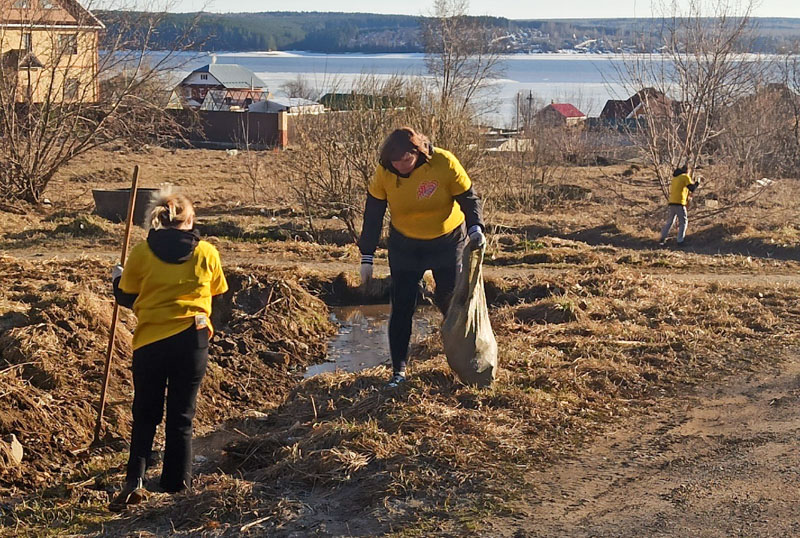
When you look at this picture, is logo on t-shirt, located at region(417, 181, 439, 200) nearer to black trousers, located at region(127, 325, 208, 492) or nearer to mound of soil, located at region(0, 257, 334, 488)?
black trousers, located at region(127, 325, 208, 492)

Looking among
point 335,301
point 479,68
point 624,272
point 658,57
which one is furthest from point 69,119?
point 479,68

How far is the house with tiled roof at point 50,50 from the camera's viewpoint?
17.5m

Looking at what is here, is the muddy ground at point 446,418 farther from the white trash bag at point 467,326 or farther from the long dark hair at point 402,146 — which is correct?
the long dark hair at point 402,146

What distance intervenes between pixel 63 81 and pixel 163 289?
1465cm

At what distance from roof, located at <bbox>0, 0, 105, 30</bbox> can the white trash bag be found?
14238 millimetres

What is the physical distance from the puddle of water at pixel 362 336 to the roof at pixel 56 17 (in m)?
10.1

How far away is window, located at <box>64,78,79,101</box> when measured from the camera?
18.1 metres

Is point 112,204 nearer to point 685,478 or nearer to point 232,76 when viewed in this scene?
point 685,478

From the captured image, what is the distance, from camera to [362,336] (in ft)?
32.9

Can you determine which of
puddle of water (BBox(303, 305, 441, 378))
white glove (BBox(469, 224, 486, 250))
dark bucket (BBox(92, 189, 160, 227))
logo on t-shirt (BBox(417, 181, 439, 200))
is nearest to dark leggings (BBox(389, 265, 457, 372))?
white glove (BBox(469, 224, 486, 250))

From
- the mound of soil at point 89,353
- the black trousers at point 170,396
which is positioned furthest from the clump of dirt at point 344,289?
the black trousers at point 170,396

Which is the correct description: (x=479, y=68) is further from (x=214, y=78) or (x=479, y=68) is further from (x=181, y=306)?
(x=181, y=306)

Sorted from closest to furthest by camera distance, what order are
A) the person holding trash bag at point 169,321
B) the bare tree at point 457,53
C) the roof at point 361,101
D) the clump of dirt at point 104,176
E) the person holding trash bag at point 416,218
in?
the person holding trash bag at point 169,321 → the person holding trash bag at point 416,218 → the roof at point 361,101 → the clump of dirt at point 104,176 → the bare tree at point 457,53

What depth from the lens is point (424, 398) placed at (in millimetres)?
5926
